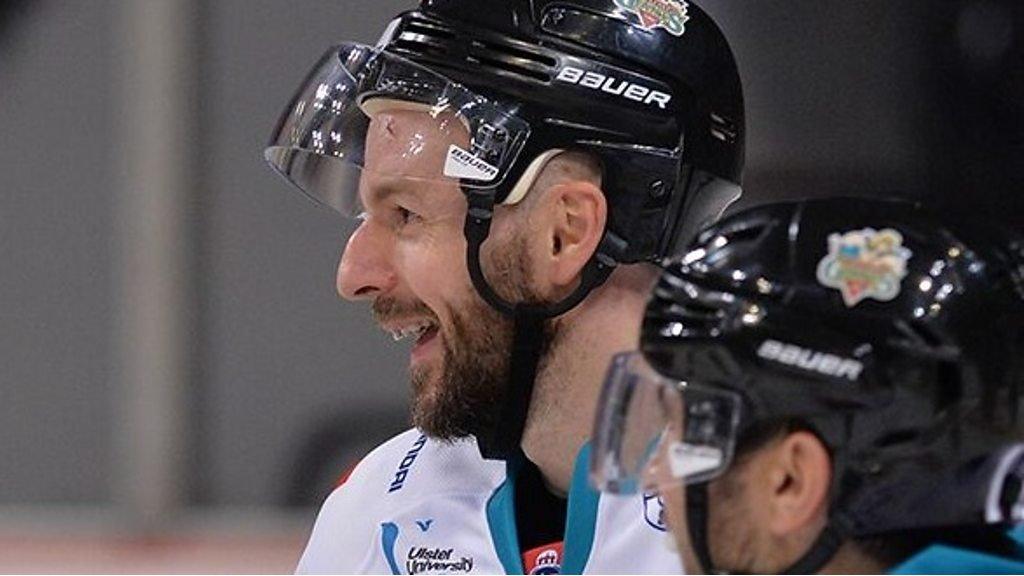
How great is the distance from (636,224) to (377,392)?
2094mm

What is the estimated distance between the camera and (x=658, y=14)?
7.84 ft

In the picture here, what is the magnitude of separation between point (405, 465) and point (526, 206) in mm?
388

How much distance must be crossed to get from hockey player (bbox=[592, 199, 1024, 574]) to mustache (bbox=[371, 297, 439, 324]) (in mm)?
630

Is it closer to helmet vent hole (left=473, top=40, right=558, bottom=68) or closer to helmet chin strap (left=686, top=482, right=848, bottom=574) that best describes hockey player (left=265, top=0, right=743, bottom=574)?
helmet vent hole (left=473, top=40, right=558, bottom=68)

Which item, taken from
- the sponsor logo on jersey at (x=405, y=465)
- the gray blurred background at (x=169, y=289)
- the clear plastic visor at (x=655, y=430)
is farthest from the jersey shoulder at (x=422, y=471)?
the gray blurred background at (x=169, y=289)

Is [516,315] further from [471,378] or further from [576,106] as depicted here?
[576,106]

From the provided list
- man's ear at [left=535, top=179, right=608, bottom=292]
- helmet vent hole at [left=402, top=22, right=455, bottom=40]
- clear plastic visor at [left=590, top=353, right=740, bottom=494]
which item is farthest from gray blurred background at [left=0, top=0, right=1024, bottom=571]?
clear plastic visor at [left=590, top=353, right=740, bottom=494]

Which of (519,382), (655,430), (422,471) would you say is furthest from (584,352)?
(655,430)

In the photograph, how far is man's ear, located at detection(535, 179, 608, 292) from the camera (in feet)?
7.73

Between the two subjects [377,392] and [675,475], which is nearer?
[675,475]

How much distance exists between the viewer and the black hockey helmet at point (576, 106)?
7.67 feet

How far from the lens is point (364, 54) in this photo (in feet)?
8.07

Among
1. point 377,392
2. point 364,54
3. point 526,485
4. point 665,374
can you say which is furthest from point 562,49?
point 377,392

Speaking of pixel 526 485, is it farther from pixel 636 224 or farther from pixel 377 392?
pixel 377 392
